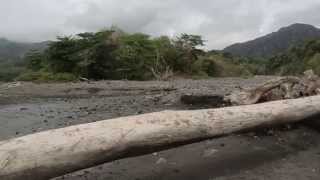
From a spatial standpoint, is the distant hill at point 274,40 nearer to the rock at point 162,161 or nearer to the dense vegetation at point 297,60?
the dense vegetation at point 297,60

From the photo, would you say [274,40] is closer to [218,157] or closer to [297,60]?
[297,60]

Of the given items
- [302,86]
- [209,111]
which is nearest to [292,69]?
[302,86]

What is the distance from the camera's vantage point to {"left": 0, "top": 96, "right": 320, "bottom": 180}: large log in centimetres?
398

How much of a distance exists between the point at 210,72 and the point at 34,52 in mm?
11432

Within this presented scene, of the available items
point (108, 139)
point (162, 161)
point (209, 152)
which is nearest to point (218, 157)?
point (209, 152)

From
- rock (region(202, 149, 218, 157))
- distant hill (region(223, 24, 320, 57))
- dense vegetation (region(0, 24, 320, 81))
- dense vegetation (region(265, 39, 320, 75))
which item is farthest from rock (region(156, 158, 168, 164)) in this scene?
distant hill (region(223, 24, 320, 57))

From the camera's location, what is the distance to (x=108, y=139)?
4.34 metres

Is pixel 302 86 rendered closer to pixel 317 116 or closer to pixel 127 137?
pixel 317 116

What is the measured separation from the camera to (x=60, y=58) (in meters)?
26.9

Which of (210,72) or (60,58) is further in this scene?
(210,72)

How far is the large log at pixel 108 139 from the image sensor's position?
3.98m

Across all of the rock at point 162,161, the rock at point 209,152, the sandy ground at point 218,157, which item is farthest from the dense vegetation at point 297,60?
the rock at point 162,161

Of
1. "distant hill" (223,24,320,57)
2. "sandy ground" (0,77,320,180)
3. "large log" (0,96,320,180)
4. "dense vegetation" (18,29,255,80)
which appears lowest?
"sandy ground" (0,77,320,180)

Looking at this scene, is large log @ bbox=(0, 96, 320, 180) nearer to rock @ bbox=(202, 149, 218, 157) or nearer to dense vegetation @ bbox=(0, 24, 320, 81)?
rock @ bbox=(202, 149, 218, 157)
